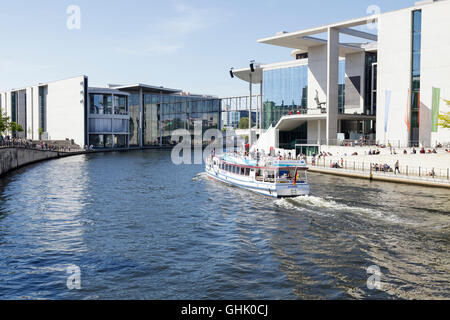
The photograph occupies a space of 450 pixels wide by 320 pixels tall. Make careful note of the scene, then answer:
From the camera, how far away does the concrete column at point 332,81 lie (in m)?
71.6

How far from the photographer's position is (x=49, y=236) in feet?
82.2

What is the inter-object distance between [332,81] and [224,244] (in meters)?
54.8

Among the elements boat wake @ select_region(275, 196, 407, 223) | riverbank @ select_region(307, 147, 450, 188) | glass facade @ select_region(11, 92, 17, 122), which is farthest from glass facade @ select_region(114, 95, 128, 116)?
boat wake @ select_region(275, 196, 407, 223)

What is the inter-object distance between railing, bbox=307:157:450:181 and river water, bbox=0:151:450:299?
17.9 feet

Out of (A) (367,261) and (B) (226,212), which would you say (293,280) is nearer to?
(A) (367,261)

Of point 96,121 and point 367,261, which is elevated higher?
point 96,121

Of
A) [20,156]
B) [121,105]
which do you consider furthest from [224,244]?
[121,105]

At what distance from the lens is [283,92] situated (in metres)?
87.6

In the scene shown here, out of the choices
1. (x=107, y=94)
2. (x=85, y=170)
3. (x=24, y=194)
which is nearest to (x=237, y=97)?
(x=107, y=94)

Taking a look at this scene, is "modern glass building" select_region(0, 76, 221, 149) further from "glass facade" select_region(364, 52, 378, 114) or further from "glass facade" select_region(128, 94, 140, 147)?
"glass facade" select_region(364, 52, 378, 114)

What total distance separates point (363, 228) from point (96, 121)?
107704 millimetres

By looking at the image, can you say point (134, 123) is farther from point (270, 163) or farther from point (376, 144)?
point (270, 163)

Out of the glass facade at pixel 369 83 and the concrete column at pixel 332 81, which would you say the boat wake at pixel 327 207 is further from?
the glass facade at pixel 369 83

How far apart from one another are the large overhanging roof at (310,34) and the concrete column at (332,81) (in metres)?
2.11
